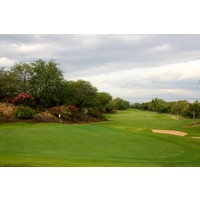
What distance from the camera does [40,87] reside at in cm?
1383

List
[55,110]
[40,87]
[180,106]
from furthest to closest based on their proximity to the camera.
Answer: [180,106] < [55,110] < [40,87]

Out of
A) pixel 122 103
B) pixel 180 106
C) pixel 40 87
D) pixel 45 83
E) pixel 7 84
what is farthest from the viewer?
pixel 180 106

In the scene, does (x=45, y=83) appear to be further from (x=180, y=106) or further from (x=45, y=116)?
(x=180, y=106)

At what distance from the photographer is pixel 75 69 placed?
10.5 m

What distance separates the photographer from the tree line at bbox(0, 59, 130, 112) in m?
13.6

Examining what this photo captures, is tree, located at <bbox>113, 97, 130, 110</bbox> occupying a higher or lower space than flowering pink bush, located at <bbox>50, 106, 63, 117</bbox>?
higher

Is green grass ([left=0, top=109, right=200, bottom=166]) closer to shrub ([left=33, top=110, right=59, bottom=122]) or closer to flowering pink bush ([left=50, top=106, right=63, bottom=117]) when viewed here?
shrub ([left=33, top=110, right=59, bottom=122])

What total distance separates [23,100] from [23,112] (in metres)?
0.79

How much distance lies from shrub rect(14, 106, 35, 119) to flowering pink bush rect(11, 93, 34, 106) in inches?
13.7

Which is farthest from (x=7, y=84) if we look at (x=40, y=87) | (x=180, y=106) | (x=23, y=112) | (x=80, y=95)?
(x=180, y=106)

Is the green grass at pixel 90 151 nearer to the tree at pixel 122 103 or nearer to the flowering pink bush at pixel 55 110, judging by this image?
the tree at pixel 122 103

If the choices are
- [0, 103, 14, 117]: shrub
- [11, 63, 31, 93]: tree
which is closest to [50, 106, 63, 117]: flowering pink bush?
[11, 63, 31, 93]: tree
